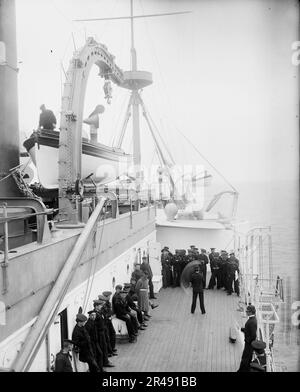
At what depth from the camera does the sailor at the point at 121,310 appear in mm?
8289

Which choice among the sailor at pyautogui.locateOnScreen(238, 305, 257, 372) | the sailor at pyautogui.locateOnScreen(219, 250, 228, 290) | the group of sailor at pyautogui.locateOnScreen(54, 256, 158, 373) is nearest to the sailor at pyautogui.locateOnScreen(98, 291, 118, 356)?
the group of sailor at pyautogui.locateOnScreen(54, 256, 158, 373)

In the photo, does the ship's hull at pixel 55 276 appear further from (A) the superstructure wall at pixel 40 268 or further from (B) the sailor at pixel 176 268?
(B) the sailor at pixel 176 268

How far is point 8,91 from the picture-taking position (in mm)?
7504

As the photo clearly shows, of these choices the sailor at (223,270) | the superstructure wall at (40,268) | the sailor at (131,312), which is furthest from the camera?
the sailor at (223,270)

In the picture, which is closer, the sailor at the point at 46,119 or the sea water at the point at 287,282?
the sailor at the point at 46,119

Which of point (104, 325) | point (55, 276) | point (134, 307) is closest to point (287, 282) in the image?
point (134, 307)

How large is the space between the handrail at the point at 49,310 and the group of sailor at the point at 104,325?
744 mm

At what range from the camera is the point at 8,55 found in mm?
7652

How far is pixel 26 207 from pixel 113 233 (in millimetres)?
3454

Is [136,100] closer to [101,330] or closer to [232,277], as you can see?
[232,277]

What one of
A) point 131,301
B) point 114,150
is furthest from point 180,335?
point 114,150

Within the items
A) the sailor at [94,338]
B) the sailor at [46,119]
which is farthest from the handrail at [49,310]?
the sailor at [46,119]

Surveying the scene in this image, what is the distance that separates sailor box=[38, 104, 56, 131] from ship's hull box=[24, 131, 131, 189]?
0.26 meters
